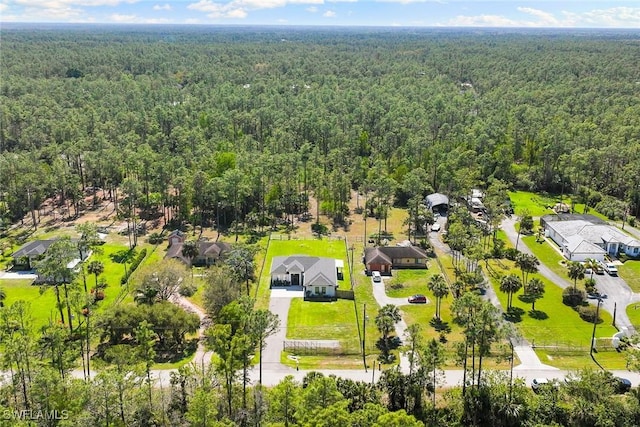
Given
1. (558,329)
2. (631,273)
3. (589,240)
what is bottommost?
(558,329)

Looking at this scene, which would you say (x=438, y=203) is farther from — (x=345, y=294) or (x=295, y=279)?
(x=295, y=279)

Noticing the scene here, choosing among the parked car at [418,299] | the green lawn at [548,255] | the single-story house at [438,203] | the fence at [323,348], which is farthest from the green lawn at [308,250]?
the green lawn at [548,255]

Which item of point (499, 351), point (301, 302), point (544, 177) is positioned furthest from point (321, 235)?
point (544, 177)

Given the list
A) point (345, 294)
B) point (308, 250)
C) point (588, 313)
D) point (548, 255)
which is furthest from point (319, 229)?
point (588, 313)

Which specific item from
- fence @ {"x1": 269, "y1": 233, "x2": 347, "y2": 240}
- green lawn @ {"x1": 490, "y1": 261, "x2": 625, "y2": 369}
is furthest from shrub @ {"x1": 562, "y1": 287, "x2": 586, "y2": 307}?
fence @ {"x1": 269, "y1": 233, "x2": 347, "y2": 240}

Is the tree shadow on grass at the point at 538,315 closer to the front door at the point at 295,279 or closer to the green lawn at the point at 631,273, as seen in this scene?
the green lawn at the point at 631,273

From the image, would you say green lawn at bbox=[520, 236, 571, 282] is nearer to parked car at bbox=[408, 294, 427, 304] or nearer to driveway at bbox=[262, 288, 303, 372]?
parked car at bbox=[408, 294, 427, 304]
